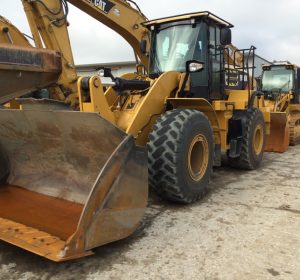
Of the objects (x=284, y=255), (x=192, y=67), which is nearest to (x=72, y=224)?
(x=284, y=255)

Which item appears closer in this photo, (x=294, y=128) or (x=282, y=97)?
(x=294, y=128)

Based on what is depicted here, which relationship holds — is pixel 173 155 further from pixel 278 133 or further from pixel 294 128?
pixel 294 128

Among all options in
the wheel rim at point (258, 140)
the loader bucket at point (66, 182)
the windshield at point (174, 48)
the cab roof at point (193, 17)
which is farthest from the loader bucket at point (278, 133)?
the loader bucket at point (66, 182)

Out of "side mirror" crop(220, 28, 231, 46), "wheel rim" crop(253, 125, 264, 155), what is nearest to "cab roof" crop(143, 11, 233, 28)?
"side mirror" crop(220, 28, 231, 46)

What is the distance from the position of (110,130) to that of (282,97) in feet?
27.5

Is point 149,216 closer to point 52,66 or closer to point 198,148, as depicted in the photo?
point 198,148

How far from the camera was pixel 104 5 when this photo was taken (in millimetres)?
6480

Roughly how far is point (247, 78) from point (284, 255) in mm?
4298

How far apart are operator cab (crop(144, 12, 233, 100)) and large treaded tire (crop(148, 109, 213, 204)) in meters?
1.18

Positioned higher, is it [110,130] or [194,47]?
[194,47]

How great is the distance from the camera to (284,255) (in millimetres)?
3303

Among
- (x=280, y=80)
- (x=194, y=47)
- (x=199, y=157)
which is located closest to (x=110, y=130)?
(x=199, y=157)

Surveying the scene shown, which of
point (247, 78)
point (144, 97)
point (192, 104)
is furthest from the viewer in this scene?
point (247, 78)

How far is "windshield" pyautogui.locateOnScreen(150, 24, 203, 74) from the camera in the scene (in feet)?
18.3
